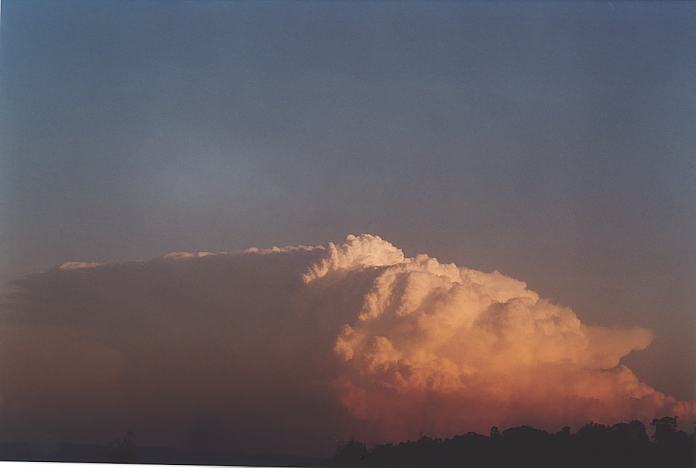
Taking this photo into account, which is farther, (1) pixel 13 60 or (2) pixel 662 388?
(1) pixel 13 60

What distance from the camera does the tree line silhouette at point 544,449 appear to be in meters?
4.63

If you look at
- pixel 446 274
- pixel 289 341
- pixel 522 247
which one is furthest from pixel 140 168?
pixel 522 247

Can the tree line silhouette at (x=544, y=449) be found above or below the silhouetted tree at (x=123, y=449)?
above

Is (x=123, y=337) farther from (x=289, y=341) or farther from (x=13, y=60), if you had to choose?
(x=13, y=60)

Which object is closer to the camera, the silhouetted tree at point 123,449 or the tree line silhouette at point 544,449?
the tree line silhouette at point 544,449

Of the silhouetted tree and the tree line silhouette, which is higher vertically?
the tree line silhouette

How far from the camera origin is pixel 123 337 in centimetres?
482

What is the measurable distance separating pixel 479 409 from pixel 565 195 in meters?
1.27

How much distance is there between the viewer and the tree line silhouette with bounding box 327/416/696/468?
4629mm

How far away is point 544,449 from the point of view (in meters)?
4.66

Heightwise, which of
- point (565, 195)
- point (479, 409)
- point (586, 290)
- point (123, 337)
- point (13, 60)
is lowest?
point (479, 409)

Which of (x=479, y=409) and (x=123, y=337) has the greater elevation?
(x=123, y=337)

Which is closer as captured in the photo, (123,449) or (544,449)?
(544,449)

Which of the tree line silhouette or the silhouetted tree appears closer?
the tree line silhouette
